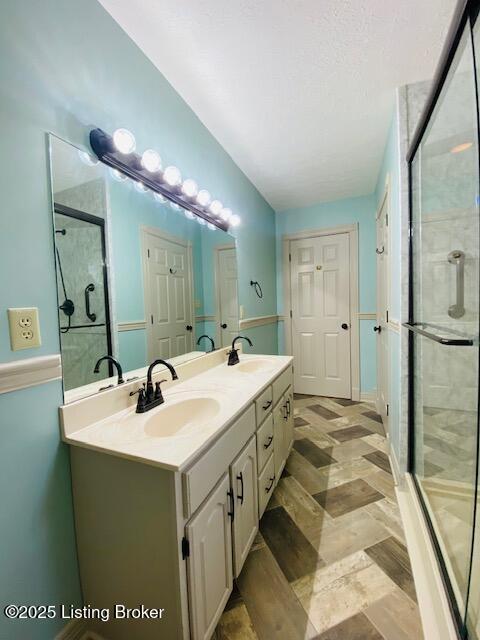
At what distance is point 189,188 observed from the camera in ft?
5.31

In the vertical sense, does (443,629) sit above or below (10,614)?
below

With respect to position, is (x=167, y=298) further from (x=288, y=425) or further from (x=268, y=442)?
(x=288, y=425)

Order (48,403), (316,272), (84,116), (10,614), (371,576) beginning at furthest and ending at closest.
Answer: (316,272) < (371,576) < (84,116) < (48,403) < (10,614)

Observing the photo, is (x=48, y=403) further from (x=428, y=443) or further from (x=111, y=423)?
(x=428, y=443)

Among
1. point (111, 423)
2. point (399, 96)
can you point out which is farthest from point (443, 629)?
point (399, 96)

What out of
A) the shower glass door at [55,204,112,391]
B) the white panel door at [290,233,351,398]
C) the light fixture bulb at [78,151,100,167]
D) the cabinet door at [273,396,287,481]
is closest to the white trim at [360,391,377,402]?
the white panel door at [290,233,351,398]

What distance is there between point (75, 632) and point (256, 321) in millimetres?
2312

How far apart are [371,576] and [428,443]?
0.74 m

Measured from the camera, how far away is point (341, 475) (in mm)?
1896

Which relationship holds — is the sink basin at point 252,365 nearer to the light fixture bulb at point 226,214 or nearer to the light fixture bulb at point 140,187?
the light fixture bulb at point 226,214

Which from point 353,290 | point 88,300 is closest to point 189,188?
point 88,300

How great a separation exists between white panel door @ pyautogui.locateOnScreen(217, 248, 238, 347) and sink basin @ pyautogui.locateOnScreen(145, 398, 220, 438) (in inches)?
32.6

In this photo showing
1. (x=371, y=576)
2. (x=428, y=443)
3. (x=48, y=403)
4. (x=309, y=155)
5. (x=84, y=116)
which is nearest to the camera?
(x=48, y=403)

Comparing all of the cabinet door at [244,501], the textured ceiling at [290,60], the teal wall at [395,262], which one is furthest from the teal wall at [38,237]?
the teal wall at [395,262]
